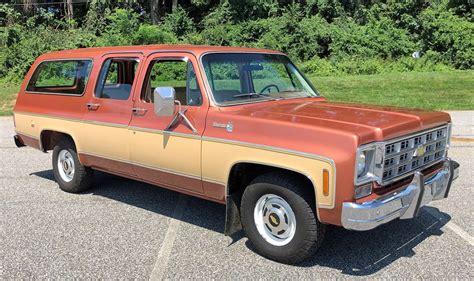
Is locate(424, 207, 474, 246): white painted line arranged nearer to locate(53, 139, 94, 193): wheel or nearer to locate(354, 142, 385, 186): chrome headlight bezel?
locate(354, 142, 385, 186): chrome headlight bezel

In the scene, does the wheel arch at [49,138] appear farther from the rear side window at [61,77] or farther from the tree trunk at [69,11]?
the tree trunk at [69,11]

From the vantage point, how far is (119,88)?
19.1ft

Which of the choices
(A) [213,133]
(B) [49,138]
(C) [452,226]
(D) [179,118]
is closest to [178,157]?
(D) [179,118]

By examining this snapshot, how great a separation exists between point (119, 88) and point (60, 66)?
151 centimetres

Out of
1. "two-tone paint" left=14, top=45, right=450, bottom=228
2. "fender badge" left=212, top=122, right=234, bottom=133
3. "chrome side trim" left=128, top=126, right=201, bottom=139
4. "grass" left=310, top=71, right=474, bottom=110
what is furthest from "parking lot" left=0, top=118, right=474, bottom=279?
"grass" left=310, top=71, right=474, bottom=110

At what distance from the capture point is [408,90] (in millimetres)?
16828

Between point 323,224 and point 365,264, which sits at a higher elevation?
point 323,224

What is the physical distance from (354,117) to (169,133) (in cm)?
183

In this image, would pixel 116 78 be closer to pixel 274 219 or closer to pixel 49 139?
pixel 49 139

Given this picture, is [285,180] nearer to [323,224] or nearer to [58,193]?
[323,224]

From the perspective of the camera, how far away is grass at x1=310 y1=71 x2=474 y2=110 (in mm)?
15102

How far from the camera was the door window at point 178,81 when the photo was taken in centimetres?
492

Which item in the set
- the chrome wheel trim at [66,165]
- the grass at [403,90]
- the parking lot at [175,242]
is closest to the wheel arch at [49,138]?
the chrome wheel trim at [66,165]

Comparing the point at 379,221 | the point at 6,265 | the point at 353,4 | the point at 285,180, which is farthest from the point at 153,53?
the point at 353,4
